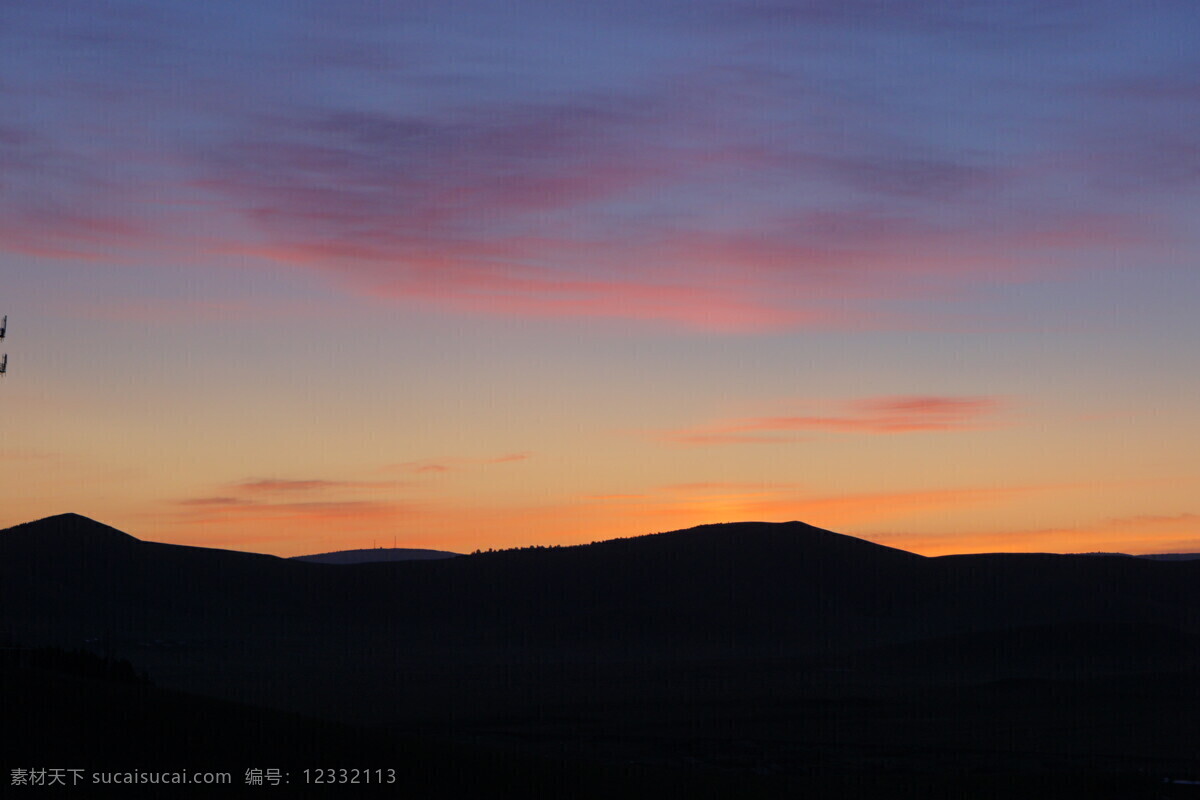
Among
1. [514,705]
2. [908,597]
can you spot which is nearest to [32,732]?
[514,705]

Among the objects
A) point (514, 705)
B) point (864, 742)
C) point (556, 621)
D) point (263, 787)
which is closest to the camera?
point (263, 787)

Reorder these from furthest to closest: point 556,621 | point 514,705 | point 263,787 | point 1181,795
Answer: point 556,621 → point 514,705 → point 1181,795 → point 263,787

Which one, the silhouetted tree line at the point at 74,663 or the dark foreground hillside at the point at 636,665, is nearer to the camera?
the dark foreground hillside at the point at 636,665

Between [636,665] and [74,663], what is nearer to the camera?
[74,663]

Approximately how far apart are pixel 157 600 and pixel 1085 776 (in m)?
64.6

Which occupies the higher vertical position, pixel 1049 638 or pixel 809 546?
pixel 809 546

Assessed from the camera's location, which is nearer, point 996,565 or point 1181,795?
→ point 1181,795

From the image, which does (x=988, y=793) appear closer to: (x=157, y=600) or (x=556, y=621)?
(x=556, y=621)

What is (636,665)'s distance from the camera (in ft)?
181

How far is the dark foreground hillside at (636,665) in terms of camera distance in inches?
848

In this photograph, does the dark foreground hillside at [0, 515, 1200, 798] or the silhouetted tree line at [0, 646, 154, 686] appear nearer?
the dark foreground hillside at [0, 515, 1200, 798]

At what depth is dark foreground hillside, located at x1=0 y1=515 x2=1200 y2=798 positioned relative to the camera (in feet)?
70.7

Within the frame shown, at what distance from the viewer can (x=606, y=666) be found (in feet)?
179

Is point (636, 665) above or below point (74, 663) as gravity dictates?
below
